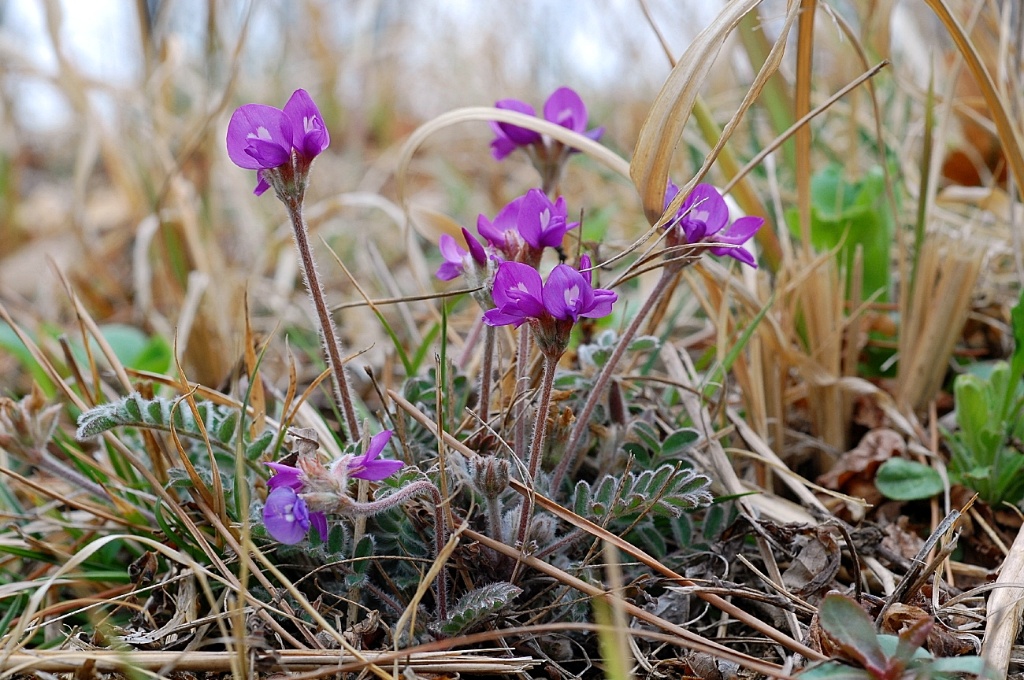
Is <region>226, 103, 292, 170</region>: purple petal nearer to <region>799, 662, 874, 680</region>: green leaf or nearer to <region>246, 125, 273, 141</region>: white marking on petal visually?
<region>246, 125, 273, 141</region>: white marking on petal

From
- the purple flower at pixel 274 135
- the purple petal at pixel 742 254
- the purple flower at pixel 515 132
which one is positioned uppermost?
the purple flower at pixel 274 135

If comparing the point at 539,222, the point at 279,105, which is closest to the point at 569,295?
the point at 539,222

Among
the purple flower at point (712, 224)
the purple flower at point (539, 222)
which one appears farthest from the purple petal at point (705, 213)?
the purple flower at point (539, 222)

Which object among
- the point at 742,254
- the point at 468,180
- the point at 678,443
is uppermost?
the point at 742,254

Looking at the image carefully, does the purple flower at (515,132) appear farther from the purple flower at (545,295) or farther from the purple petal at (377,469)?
the purple petal at (377,469)

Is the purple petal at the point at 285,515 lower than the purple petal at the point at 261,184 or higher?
lower

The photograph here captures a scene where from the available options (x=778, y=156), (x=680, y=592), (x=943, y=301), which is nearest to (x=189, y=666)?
(x=680, y=592)

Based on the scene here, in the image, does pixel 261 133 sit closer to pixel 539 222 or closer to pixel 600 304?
pixel 539 222
